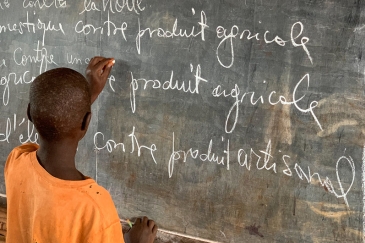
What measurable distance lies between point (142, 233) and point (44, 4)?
1.15 metres

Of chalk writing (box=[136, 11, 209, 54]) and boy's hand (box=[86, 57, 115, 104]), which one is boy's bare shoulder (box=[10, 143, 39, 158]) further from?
chalk writing (box=[136, 11, 209, 54])

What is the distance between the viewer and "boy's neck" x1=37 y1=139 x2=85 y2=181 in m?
1.24

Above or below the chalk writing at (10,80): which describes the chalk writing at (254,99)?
below

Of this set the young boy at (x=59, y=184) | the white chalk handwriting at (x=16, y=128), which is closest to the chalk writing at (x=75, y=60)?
the white chalk handwriting at (x=16, y=128)

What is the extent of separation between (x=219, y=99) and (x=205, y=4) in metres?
0.36

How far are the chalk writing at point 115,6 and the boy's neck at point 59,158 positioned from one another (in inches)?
30.6

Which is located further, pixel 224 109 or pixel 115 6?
pixel 115 6

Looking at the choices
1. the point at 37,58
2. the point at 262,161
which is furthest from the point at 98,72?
the point at 262,161

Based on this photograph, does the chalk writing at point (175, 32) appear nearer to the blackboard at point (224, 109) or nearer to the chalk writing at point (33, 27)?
the blackboard at point (224, 109)

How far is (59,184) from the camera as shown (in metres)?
1.20

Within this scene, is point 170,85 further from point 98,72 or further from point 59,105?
point 59,105

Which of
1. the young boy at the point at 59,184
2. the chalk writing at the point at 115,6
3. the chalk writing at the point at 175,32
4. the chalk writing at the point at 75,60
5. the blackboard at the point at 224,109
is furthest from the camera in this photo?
the chalk writing at the point at 75,60

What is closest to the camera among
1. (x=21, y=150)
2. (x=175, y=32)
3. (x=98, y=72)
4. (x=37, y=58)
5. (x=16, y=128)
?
(x=21, y=150)

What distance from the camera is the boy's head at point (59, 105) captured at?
1.18 m
